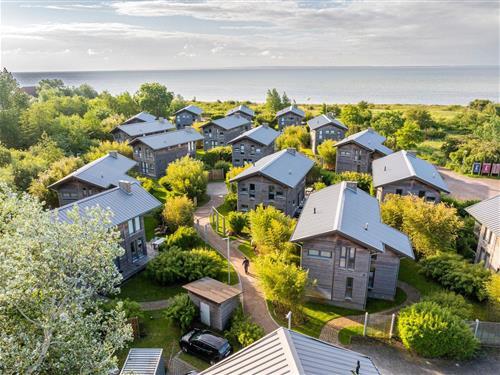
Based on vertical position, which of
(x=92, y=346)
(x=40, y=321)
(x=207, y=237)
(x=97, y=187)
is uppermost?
(x=40, y=321)

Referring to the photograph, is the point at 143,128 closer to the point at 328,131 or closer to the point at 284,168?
the point at 328,131

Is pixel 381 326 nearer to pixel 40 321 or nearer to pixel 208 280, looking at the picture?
pixel 208 280

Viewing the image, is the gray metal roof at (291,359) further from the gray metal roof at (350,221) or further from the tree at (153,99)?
the tree at (153,99)

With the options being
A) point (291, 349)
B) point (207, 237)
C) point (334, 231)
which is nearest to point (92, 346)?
point (291, 349)

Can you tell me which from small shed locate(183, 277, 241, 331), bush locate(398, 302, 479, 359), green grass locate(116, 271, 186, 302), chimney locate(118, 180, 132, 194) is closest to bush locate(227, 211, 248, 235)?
green grass locate(116, 271, 186, 302)

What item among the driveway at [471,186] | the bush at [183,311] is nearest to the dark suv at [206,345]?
the bush at [183,311]

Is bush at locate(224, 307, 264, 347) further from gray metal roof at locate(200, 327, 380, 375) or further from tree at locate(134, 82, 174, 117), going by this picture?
tree at locate(134, 82, 174, 117)
